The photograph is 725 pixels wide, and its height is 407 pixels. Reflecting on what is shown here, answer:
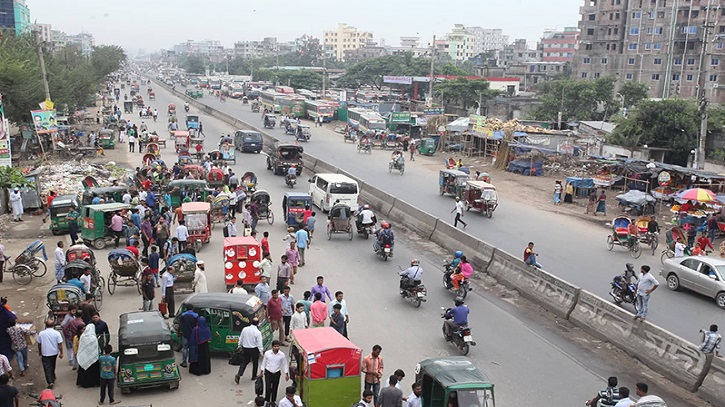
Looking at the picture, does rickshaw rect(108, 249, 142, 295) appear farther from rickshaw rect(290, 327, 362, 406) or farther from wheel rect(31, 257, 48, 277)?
rickshaw rect(290, 327, 362, 406)

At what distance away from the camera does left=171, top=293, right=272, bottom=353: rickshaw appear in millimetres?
14133

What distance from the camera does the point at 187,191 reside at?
1099 inches

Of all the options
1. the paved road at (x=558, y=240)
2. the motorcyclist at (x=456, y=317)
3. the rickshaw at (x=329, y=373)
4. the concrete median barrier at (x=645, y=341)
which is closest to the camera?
the rickshaw at (x=329, y=373)

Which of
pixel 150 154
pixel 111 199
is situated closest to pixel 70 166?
pixel 150 154

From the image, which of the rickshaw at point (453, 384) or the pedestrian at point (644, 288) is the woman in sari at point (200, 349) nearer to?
the rickshaw at point (453, 384)

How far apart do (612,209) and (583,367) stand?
20314 millimetres

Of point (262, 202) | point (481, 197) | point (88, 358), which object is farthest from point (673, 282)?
point (88, 358)

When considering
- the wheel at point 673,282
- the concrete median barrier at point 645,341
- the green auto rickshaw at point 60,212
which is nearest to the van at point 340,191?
the green auto rickshaw at point 60,212

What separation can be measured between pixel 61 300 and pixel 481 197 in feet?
64.3

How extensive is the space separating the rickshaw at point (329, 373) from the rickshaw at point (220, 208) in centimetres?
1562

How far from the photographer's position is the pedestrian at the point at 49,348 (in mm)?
12562

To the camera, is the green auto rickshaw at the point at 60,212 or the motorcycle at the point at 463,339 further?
the green auto rickshaw at the point at 60,212

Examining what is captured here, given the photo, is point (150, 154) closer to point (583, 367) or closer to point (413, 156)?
point (413, 156)

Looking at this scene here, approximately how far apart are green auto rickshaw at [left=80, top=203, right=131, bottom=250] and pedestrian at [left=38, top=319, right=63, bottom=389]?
10.9 m
